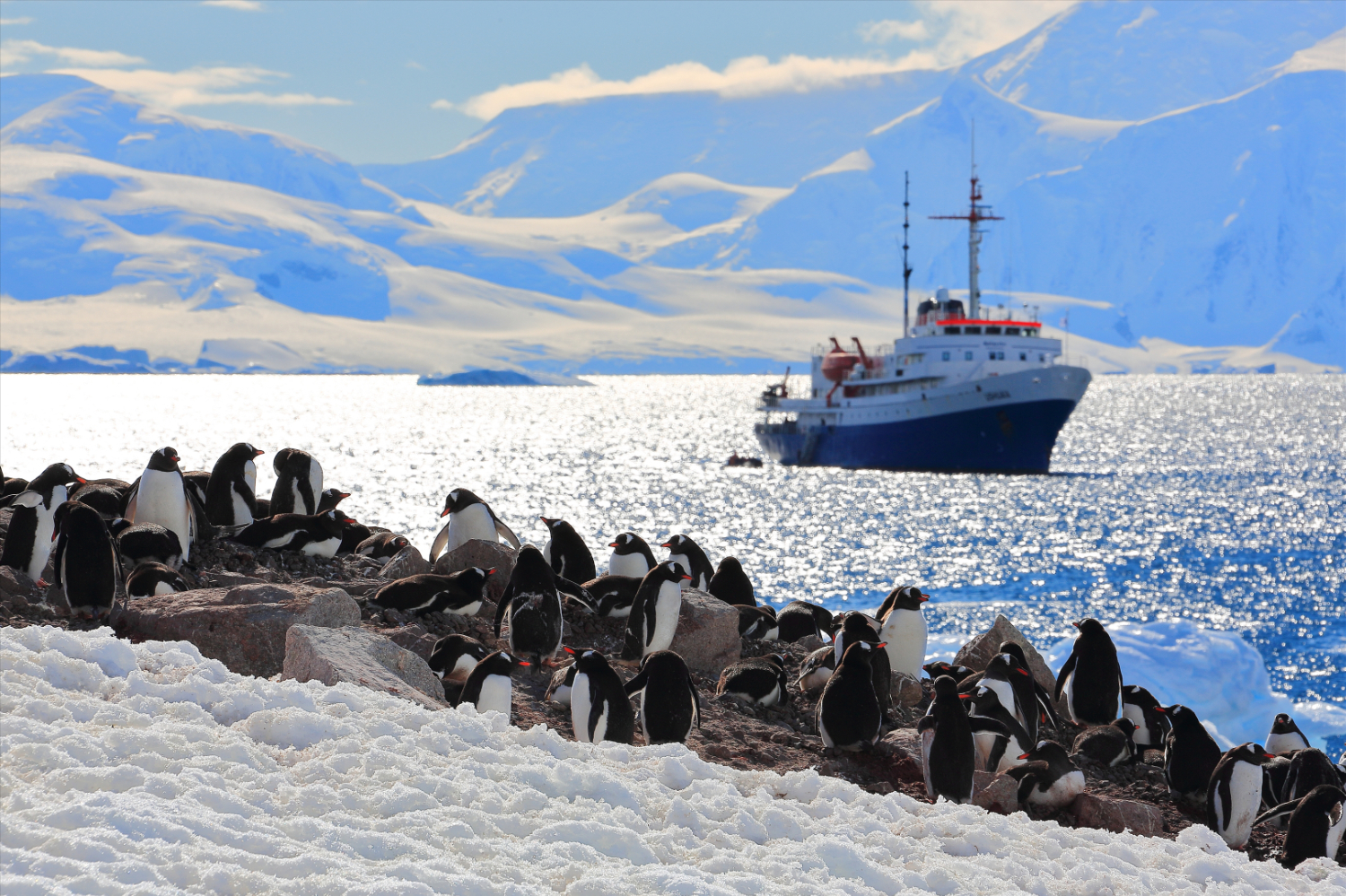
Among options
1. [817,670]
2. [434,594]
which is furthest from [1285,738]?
[434,594]

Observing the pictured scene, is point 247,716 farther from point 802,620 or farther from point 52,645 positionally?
point 802,620

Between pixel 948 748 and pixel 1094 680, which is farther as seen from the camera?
pixel 1094 680

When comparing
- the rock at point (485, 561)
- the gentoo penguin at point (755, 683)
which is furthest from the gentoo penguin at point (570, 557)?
the gentoo penguin at point (755, 683)

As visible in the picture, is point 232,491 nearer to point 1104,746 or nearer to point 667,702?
point 667,702

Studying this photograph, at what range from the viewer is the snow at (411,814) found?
4.39 meters

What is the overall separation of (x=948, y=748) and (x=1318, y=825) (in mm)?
2982

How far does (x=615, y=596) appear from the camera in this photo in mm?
10906

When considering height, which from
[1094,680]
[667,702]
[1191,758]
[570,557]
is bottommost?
[1191,758]

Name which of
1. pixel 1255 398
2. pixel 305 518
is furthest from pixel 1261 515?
pixel 1255 398

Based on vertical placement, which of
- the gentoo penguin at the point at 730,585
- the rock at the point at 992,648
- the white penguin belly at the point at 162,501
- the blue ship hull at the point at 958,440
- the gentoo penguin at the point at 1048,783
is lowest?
the gentoo penguin at the point at 1048,783

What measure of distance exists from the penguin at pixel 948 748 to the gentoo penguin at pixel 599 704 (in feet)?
6.88

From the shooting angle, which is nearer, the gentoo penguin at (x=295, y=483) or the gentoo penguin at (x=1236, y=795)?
the gentoo penguin at (x=1236, y=795)

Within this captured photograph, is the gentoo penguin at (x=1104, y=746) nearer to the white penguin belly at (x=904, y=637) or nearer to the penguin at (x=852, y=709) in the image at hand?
the white penguin belly at (x=904, y=637)

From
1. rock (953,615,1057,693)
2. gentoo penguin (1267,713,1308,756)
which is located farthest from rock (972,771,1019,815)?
gentoo penguin (1267,713,1308,756)
